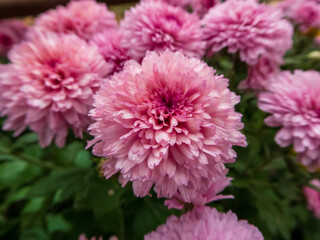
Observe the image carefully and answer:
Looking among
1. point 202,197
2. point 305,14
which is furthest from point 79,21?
point 305,14

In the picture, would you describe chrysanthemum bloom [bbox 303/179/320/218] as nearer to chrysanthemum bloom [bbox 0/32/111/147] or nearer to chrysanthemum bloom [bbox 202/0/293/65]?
chrysanthemum bloom [bbox 202/0/293/65]

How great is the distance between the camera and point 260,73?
0.67m

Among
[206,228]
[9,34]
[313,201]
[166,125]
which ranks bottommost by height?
[313,201]

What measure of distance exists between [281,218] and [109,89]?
0.66 meters

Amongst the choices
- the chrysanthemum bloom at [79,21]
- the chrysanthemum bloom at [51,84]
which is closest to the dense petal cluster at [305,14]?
the chrysanthemum bloom at [79,21]

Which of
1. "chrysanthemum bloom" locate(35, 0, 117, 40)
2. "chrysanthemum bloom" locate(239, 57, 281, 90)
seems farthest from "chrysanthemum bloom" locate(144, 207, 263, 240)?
"chrysanthemum bloom" locate(35, 0, 117, 40)

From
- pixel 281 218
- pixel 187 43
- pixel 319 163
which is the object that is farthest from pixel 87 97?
pixel 281 218

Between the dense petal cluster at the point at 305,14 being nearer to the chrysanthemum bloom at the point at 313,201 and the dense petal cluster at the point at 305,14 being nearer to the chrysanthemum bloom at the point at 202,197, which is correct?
the chrysanthemum bloom at the point at 313,201

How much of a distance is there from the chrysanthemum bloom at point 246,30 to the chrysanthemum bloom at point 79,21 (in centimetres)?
29

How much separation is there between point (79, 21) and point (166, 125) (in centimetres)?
49

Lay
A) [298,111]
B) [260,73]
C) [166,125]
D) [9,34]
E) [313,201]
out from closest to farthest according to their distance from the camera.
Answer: [166,125] → [298,111] → [260,73] → [313,201] → [9,34]

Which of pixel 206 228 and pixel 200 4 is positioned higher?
pixel 200 4

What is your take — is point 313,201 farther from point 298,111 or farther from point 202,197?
point 202,197

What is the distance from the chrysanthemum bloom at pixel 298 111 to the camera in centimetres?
54
